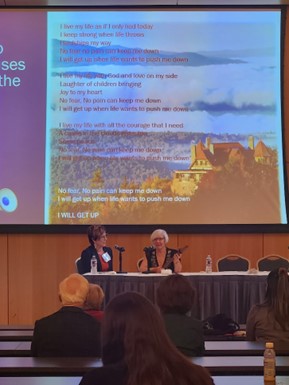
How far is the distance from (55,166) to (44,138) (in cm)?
37

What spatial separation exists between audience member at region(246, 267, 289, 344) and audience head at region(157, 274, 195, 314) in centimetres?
83

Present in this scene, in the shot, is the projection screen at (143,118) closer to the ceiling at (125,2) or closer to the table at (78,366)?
the ceiling at (125,2)

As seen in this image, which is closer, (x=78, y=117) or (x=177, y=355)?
(x=177, y=355)

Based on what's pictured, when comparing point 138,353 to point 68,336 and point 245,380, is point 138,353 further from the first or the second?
point 68,336

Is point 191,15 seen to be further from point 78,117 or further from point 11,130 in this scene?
point 11,130

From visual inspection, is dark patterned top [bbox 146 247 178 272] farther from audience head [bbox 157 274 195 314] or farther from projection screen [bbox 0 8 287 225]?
audience head [bbox 157 274 195 314]

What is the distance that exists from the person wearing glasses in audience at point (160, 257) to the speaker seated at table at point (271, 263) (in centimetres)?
112

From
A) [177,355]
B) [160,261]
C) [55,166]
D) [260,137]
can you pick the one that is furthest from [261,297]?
[177,355]

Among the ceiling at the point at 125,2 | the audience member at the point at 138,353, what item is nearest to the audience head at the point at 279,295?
the audience member at the point at 138,353

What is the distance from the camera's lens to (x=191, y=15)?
8.54 meters

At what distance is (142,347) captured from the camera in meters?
1.97

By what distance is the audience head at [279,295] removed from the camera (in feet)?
13.7

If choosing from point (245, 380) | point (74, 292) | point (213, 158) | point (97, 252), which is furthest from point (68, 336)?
point (213, 158)

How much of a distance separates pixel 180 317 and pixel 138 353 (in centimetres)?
158
